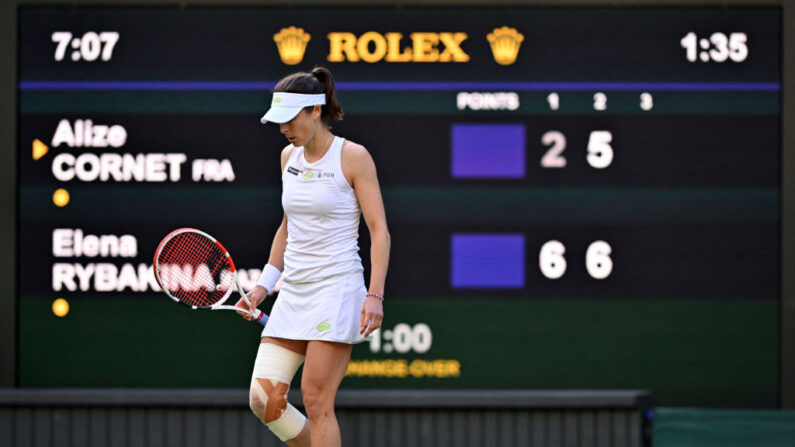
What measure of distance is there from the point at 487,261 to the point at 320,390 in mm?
1813

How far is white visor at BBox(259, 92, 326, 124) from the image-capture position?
14.9 feet

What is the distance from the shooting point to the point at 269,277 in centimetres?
491

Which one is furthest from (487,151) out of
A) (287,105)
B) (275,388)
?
(275,388)

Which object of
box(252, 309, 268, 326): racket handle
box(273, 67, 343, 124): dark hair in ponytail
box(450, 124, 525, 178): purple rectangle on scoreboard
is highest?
box(273, 67, 343, 124): dark hair in ponytail

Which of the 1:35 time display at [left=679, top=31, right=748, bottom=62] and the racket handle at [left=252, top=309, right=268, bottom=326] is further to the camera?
the 1:35 time display at [left=679, top=31, right=748, bottom=62]

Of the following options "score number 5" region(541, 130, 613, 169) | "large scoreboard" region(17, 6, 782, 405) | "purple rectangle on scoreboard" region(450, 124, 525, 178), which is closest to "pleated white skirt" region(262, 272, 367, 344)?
"large scoreboard" region(17, 6, 782, 405)

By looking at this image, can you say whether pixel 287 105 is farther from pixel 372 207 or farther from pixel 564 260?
pixel 564 260

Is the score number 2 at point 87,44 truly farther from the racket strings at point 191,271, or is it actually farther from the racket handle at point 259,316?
the racket handle at point 259,316

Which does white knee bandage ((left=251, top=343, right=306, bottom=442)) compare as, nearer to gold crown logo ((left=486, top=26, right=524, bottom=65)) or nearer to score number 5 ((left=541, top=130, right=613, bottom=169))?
score number 5 ((left=541, top=130, right=613, bottom=169))

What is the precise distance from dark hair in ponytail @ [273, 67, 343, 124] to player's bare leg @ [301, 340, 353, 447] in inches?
33.6

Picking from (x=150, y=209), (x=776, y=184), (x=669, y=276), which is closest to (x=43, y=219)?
(x=150, y=209)

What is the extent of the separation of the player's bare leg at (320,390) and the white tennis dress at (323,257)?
0.06 meters

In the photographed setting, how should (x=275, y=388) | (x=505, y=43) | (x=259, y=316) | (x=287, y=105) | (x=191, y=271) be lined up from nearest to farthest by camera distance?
(x=287, y=105), (x=275, y=388), (x=259, y=316), (x=191, y=271), (x=505, y=43)

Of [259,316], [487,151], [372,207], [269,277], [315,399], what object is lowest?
[315,399]
